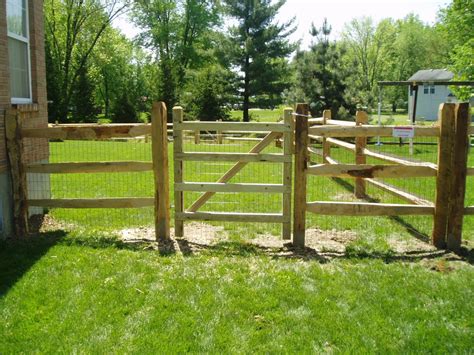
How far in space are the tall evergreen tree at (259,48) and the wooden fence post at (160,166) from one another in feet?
92.3

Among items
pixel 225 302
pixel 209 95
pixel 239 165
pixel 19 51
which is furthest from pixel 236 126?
pixel 209 95

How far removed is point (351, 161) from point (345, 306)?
1018 centimetres

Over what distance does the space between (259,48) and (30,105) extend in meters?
28.4

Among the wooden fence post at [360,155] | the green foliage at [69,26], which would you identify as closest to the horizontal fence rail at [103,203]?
the wooden fence post at [360,155]

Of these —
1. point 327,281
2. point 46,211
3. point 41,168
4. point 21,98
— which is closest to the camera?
point 327,281

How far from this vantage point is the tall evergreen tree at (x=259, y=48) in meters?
34.5

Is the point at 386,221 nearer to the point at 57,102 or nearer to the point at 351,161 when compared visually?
the point at 351,161

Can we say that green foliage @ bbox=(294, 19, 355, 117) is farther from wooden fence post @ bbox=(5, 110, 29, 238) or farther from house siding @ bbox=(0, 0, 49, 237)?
wooden fence post @ bbox=(5, 110, 29, 238)

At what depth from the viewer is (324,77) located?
1034 inches

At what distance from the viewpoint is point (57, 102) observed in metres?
37.8

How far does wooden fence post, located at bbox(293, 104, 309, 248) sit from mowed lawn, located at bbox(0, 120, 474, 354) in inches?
15.6

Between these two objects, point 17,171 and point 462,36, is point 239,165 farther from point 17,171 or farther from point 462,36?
point 462,36

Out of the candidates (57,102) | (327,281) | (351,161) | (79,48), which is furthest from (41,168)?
(79,48)

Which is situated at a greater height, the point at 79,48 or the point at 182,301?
the point at 79,48
